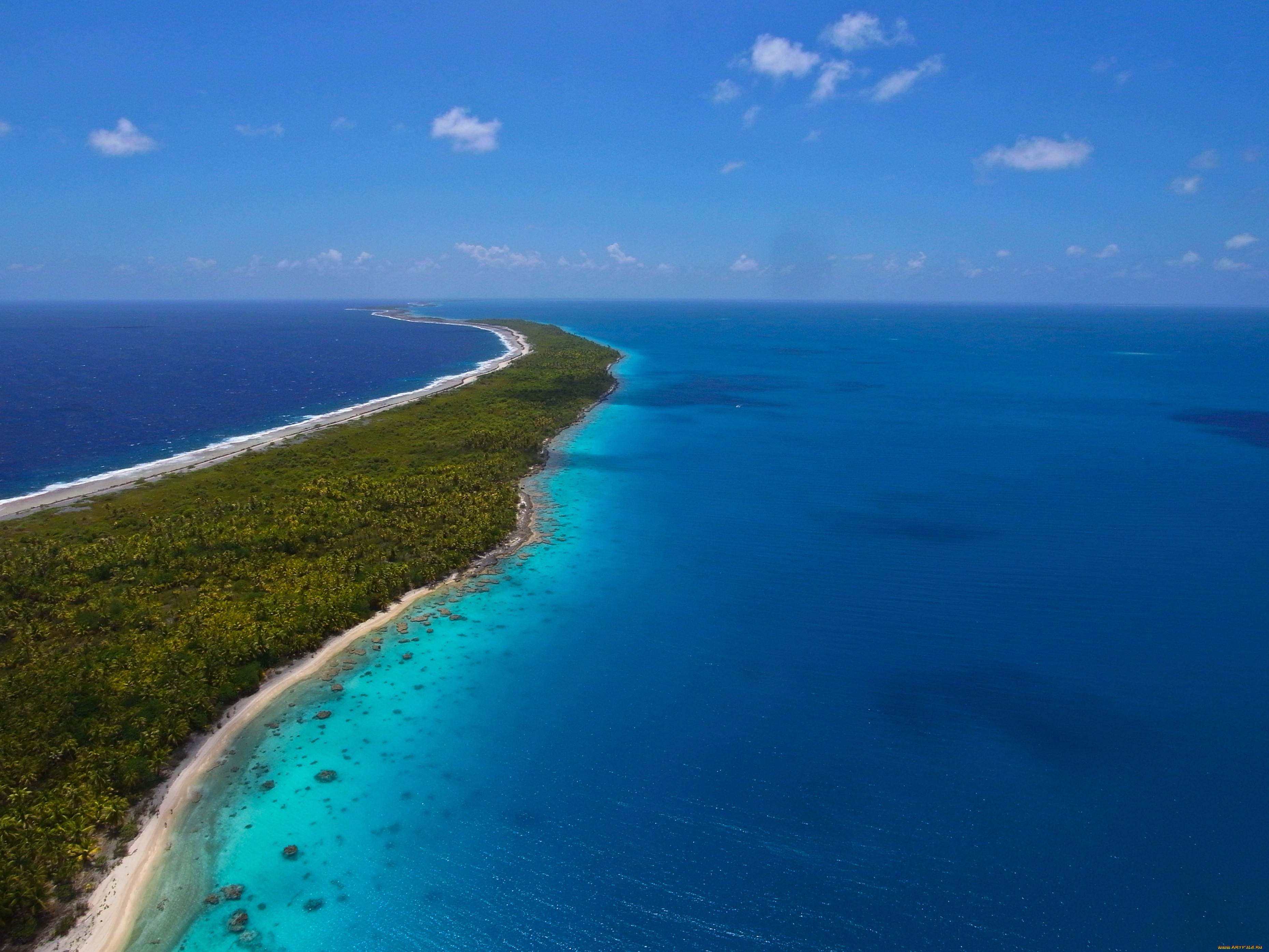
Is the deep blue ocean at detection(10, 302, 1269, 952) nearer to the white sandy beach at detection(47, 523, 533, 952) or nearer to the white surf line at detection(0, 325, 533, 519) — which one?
the white sandy beach at detection(47, 523, 533, 952)

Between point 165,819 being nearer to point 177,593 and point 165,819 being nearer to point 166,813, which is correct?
point 166,813

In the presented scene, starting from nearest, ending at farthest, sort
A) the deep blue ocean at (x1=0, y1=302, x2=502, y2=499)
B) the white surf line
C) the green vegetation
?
the green vegetation → the white surf line → the deep blue ocean at (x1=0, y1=302, x2=502, y2=499)

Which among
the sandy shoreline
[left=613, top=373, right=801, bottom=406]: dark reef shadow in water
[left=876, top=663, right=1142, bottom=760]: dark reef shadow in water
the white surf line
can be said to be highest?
[left=613, top=373, right=801, bottom=406]: dark reef shadow in water

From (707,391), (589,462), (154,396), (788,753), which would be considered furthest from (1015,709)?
(154,396)

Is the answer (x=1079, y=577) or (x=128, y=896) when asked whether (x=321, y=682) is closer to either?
(x=128, y=896)

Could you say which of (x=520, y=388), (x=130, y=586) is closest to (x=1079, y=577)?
(x=130, y=586)

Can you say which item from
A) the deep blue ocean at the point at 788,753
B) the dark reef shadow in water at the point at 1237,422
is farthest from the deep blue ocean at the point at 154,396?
the dark reef shadow in water at the point at 1237,422

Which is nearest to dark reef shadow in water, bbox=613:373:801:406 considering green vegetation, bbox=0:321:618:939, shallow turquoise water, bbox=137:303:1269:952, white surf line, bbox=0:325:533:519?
white surf line, bbox=0:325:533:519
